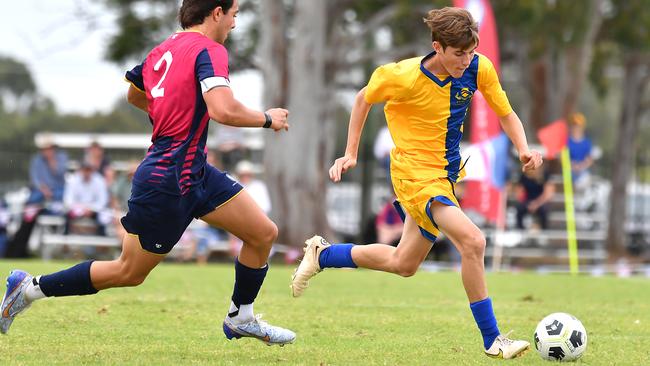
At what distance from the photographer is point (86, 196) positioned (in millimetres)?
18359

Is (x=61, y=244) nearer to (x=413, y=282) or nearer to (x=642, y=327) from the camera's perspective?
(x=413, y=282)

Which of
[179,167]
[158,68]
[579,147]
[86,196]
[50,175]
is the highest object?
[158,68]

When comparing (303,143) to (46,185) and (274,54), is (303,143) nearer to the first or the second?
(274,54)

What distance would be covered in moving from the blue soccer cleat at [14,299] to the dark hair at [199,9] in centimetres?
172

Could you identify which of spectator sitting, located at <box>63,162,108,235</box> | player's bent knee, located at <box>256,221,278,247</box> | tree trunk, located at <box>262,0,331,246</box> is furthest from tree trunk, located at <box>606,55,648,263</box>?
player's bent knee, located at <box>256,221,278,247</box>

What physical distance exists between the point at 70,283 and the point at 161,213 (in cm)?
73

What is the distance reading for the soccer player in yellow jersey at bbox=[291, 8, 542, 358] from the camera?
21.4 feet

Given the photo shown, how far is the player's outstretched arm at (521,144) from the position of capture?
672cm

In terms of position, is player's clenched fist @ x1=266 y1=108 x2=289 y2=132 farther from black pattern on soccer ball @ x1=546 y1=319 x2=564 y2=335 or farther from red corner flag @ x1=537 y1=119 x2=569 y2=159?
red corner flag @ x1=537 y1=119 x2=569 y2=159

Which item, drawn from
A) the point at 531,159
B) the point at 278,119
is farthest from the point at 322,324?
the point at 278,119

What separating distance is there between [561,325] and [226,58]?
93.8 inches

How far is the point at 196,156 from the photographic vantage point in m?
6.28

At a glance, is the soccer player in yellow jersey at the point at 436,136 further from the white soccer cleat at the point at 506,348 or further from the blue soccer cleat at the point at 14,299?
the blue soccer cleat at the point at 14,299

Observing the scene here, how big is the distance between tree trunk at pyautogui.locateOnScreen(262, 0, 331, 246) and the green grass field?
794 cm
